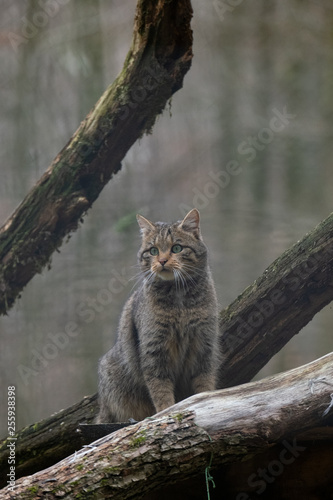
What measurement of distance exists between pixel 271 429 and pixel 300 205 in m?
2.62

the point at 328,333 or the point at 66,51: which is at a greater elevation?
the point at 66,51

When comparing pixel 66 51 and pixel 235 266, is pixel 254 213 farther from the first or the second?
pixel 66 51

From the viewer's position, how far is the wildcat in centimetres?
293

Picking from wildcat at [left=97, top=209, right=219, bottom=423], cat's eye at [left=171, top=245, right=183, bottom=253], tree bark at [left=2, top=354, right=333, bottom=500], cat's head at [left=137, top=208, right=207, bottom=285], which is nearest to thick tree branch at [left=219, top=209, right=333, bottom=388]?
wildcat at [left=97, top=209, right=219, bottom=423]

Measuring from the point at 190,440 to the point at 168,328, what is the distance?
91cm

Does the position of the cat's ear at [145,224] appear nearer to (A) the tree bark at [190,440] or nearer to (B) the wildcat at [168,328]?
(B) the wildcat at [168,328]

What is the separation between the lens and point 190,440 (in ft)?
6.82

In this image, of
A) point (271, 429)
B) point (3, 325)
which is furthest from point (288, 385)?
point (3, 325)

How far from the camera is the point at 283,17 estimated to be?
457 centimetres

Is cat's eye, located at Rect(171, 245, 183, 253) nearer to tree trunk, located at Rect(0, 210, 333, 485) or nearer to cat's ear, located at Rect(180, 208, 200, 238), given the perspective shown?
cat's ear, located at Rect(180, 208, 200, 238)

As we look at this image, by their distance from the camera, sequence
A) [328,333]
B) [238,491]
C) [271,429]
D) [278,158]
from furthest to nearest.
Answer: [278,158], [328,333], [238,491], [271,429]

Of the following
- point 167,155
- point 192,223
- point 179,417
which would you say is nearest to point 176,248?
point 192,223

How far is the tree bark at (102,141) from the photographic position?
2766 mm

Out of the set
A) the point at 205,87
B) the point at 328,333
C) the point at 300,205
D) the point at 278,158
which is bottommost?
the point at 328,333
